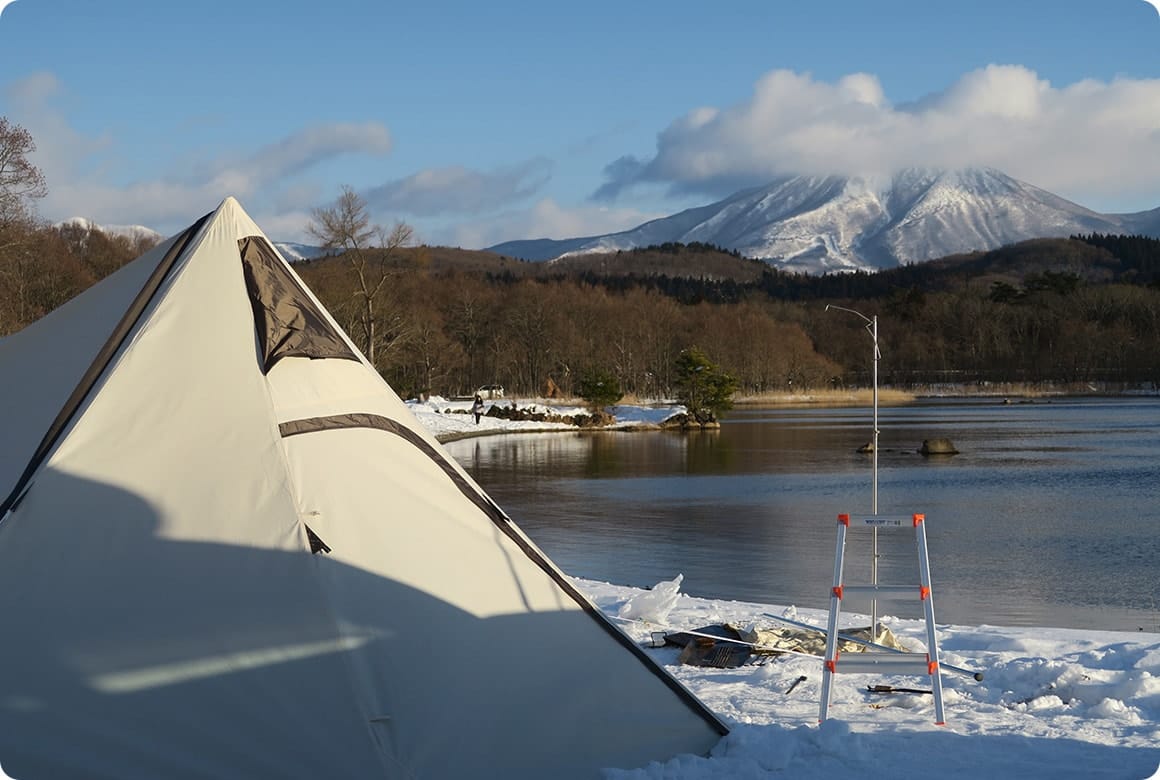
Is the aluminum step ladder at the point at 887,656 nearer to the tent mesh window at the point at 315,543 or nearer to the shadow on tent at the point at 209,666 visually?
the shadow on tent at the point at 209,666

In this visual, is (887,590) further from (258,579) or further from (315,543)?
(258,579)

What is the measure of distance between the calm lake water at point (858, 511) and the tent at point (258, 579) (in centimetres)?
775

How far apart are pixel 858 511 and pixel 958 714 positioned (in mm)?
17558

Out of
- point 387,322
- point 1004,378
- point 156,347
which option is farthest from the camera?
point 1004,378

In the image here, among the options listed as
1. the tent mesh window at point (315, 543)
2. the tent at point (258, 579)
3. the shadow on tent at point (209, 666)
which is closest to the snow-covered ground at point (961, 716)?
the tent at point (258, 579)

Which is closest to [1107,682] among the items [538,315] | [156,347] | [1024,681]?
[1024,681]

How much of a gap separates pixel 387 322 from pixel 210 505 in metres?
55.2

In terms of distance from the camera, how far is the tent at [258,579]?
506 centimetres

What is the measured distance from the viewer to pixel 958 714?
21.9 feet

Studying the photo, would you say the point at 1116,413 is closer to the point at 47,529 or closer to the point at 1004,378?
the point at 1004,378

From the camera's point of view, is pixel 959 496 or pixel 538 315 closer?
pixel 959 496

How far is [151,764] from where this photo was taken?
4.97 meters

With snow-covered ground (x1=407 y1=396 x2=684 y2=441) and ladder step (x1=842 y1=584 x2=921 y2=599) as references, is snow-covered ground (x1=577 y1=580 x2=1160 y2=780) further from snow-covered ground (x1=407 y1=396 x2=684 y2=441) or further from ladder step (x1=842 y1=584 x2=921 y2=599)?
snow-covered ground (x1=407 y1=396 x2=684 y2=441)

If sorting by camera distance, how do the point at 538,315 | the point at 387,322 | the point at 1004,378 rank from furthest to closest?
1. the point at 1004,378
2. the point at 538,315
3. the point at 387,322
